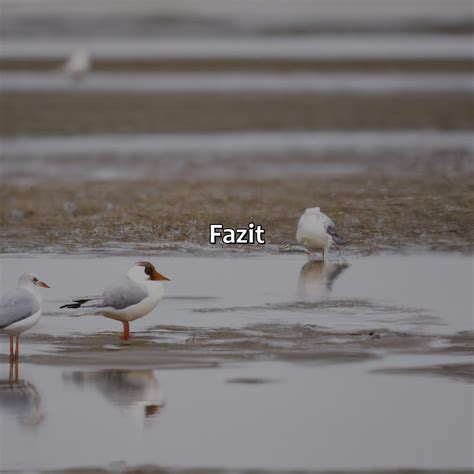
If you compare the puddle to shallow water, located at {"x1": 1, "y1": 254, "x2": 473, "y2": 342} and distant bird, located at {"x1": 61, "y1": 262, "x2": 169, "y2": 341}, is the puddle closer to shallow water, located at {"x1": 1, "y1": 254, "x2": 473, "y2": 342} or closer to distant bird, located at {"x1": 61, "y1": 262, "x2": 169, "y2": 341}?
distant bird, located at {"x1": 61, "y1": 262, "x2": 169, "y2": 341}

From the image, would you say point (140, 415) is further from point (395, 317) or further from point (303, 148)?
point (303, 148)

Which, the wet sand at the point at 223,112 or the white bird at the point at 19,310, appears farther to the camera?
the wet sand at the point at 223,112

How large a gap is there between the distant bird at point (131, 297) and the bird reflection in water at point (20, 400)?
88cm

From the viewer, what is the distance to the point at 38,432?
730cm

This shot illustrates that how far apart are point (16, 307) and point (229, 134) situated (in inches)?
693

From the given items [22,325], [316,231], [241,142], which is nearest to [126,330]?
[22,325]

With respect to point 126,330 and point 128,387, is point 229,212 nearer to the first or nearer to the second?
point 126,330

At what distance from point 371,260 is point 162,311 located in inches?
111

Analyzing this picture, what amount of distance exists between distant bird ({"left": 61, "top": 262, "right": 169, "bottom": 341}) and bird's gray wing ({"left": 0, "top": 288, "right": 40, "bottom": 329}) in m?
0.51

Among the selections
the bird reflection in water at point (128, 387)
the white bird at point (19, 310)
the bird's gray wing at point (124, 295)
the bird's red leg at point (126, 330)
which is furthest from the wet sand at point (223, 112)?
the bird reflection in water at point (128, 387)

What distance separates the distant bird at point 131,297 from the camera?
912 cm

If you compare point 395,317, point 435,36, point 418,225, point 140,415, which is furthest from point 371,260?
point 435,36

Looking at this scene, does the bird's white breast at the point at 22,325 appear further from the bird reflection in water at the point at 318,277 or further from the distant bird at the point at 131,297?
the bird reflection in water at the point at 318,277

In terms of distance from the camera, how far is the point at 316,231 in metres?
12.1
